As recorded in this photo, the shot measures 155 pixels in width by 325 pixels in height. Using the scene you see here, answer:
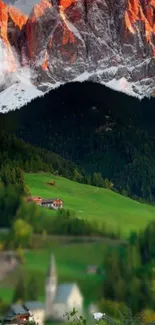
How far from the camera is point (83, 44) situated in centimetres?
7844

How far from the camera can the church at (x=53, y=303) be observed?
335cm

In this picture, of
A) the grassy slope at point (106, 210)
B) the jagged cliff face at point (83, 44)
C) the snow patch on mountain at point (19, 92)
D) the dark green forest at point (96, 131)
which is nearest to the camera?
the grassy slope at point (106, 210)

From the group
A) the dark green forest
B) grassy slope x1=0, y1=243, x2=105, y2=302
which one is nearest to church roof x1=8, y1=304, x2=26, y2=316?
grassy slope x1=0, y1=243, x2=105, y2=302

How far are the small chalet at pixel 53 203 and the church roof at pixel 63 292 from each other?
19.2 inches

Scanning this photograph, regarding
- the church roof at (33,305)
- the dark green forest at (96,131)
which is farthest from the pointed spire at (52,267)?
the dark green forest at (96,131)

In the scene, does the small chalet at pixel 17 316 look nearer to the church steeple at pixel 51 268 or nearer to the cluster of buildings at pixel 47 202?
the church steeple at pixel 51 268

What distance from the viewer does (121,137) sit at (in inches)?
1912

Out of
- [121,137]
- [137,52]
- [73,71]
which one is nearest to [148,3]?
[137,52]

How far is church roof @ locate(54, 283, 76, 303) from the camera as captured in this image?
339 centimetres

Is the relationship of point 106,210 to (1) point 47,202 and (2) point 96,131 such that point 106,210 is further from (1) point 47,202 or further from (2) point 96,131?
(2) point 96,131

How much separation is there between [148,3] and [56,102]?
63.2ft

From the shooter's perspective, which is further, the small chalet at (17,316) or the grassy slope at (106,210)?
the grassy slope at (106,210)

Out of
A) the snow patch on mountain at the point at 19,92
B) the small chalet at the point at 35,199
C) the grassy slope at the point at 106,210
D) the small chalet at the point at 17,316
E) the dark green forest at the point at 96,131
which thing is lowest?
the dark green forest at the point at 96,131

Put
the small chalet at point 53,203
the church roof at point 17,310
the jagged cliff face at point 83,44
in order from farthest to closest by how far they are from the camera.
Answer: the jagged cliff face at point 83,44, the small chalet at point 53,203, the church roof at point 17,310
